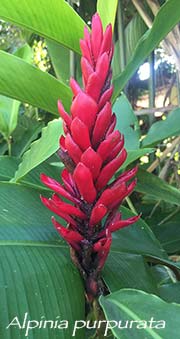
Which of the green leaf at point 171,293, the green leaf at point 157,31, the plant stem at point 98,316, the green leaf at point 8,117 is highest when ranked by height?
the green leaf at point 157,31

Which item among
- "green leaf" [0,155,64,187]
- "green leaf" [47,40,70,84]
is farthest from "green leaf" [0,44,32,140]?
"green leaf" [0,155,64,187]

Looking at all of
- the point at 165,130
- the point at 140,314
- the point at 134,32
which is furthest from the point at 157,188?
the point at 134,32

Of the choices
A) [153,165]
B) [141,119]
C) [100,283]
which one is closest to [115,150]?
[100,283]

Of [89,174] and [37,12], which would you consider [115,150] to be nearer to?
[89,174]

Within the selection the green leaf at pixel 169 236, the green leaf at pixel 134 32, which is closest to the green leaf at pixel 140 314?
the green leaf at pixel 169 236

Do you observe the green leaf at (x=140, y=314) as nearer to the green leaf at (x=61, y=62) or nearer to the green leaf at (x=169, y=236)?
the green leaf at (x=169, y=236)

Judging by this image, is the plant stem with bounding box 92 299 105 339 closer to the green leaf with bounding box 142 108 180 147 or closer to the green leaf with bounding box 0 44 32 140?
the green leaf with bounding box 142 108 180 147

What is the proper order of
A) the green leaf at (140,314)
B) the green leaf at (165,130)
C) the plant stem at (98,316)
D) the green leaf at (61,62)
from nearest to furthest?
the green leaf at (140,314)
the plant stem at (98,316)
the green leaf at (165,130)
the green leaf at (61,62)
